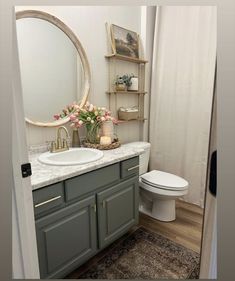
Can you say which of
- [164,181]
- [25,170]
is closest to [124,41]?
[164,181]

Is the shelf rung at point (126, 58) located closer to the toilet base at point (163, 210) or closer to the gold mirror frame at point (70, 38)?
the gold mirror frame at point (70, 38)

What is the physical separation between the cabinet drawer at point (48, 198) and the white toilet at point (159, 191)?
37.5 inches

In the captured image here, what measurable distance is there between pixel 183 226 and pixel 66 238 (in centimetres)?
115

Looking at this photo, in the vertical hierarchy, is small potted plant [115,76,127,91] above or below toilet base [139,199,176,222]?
above

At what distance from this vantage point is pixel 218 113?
2.46 feet

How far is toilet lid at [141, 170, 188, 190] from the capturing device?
1.80 meters

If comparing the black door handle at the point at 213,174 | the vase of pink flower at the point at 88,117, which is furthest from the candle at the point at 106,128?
the black door handle at the point at 213,174

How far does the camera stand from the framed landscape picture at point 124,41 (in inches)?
73.9

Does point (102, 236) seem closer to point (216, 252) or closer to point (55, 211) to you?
point (55, 211)

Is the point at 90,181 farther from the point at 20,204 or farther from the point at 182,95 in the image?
the point at 182,95

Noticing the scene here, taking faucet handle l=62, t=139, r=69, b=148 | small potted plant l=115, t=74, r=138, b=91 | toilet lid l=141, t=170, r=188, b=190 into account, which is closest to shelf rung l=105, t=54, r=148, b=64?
small potted plant l=115, t=74, r=138, b=91

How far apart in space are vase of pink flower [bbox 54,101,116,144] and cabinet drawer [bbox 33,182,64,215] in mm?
646

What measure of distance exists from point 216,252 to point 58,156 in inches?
44.0

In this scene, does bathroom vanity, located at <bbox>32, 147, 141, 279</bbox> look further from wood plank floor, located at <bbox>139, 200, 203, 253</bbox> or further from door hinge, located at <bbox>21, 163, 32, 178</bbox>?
wood plank floor, located at <bbox>139, 200, 203, 253</bbox>
